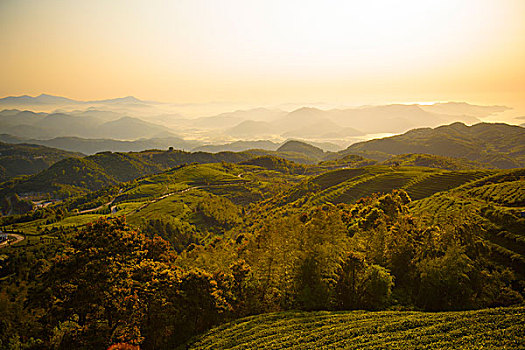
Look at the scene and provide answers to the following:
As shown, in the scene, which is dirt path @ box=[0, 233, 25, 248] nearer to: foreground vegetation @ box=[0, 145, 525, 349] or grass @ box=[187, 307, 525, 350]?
foreground vegetation @ box=[0, 145, 525, 349]

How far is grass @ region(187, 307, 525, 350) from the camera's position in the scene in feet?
67.2

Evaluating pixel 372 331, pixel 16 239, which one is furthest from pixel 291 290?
pixel 16 239

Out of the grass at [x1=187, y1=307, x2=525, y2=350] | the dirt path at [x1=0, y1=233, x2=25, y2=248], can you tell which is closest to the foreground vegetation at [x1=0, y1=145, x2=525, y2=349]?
the grass at [x1=187, y1=307, x2=525, y2=350]

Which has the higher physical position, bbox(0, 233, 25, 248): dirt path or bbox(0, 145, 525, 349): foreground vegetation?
bbox(0, 145, 525, 349): foreground vegetation

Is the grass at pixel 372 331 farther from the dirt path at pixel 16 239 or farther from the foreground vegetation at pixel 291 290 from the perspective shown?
the dirt path at pixel 16 239

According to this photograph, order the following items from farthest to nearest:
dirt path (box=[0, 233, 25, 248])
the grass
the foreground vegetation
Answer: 1. dirt path (box=[0, 233, 25, 248])
2. the foreground vegetation
3. the grass

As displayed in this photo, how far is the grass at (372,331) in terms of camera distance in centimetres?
2048

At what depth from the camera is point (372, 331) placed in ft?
81.4

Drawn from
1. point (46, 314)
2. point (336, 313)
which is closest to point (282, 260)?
point (336, 313)

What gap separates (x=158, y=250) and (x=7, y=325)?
23361 mm

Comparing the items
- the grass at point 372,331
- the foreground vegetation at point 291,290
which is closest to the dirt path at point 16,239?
the foreground vegetation at point 291,290

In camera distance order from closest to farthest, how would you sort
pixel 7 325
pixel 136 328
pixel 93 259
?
pixel 136 328 < pixel 7 325 < pixel 93 259

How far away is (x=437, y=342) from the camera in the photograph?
2102 centimetres

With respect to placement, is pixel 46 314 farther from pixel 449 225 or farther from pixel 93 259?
pixel 449 225
